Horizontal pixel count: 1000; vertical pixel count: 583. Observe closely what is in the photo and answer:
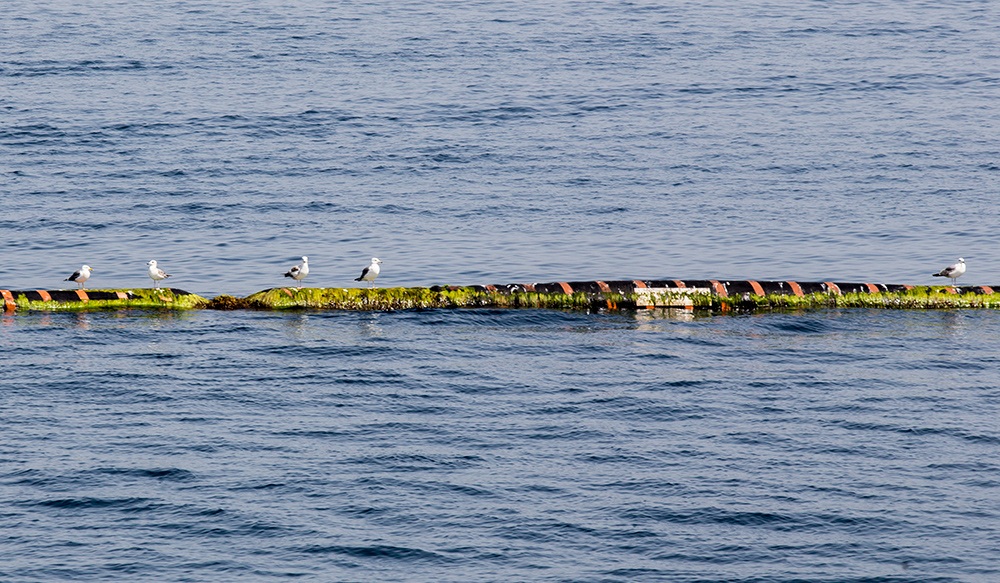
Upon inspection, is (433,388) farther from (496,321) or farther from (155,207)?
(155,207)

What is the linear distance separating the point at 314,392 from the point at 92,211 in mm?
22365

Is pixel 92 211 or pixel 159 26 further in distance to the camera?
pixel 159 26

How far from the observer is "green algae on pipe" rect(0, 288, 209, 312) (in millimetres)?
30438

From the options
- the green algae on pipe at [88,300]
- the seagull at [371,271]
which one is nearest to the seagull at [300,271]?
the seagull at [371,271]

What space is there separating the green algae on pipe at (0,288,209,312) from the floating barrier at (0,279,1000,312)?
0.9 inches

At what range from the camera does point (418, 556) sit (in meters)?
18.4

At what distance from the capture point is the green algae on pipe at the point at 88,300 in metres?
30.4

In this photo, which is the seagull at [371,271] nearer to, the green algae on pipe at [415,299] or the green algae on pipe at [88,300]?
the green algae on pipe at [415,299]

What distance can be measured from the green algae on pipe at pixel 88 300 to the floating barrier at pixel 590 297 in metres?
0.02

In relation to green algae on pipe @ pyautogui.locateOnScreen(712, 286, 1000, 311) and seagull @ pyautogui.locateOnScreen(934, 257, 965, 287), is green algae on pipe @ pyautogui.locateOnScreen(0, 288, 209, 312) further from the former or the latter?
seagull @ pyautogui.locateOnScreen(934, 257, 965, 287)

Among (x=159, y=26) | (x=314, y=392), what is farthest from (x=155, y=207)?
(x=159, y=26)

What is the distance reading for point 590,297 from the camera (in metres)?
30.8

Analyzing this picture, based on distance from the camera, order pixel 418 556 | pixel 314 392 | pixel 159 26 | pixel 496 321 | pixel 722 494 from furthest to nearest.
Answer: pixel 159 26 → pixel 496 321 → pixel 314 392 → pixel 722 494 → pixel 418 556

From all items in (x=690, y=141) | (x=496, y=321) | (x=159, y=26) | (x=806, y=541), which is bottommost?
(x=806, y=541)
